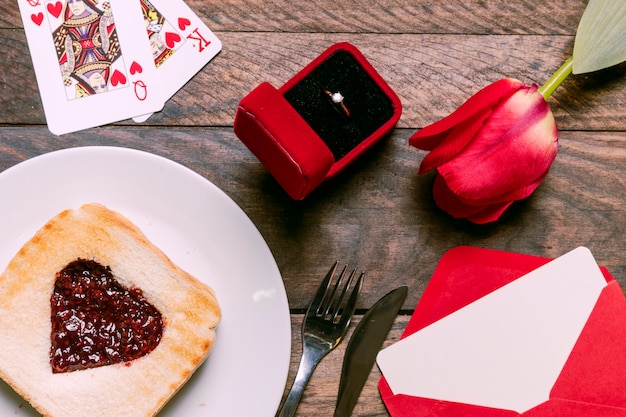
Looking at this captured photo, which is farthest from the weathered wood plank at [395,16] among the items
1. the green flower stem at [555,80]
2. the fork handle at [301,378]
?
Answer: the fork handle at [301,378]

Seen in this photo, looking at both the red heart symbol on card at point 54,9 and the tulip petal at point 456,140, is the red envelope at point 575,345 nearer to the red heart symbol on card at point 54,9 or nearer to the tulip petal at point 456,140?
the tulip petal at point 456,140

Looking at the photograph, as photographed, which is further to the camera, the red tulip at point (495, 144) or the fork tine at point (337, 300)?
the fork tine at point (337, 300)

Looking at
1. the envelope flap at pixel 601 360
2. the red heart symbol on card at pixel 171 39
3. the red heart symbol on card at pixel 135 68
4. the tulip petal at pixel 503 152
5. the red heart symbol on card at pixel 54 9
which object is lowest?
the envelope flap at pixel 601 360

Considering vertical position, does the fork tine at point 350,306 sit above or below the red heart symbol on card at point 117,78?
below

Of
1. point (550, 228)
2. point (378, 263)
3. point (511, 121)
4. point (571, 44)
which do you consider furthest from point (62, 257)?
point (571, 44)

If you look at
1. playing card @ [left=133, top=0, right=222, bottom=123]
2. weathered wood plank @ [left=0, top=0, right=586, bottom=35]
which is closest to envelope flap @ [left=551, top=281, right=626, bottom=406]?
weathered wood plank @ [left=0, top=0, right=586, bottom=35]

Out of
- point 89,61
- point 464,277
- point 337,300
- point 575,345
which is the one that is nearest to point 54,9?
point 89,61
